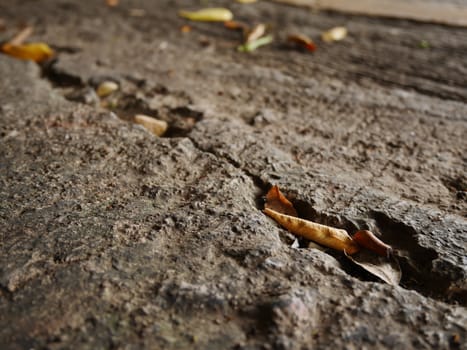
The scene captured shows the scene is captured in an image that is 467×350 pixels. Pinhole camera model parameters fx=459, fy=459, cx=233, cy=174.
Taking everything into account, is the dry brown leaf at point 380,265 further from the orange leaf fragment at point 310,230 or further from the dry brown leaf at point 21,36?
the dry brown leaf at point 21,36

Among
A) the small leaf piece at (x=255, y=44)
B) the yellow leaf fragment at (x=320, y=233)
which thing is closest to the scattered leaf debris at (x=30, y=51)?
the small leaf piece at (x=255, y=44)


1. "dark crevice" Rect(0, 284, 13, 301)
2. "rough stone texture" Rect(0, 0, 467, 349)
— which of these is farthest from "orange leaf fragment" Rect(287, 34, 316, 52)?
"dark crevice" Rect(0, 284, 13, 301)

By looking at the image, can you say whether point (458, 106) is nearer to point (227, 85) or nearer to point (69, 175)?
point (227, 85)

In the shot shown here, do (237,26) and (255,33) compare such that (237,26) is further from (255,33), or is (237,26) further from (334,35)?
(334,35)

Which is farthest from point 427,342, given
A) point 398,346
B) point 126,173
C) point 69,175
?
point 69,175

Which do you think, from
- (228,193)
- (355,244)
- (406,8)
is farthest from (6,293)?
(406,8)
